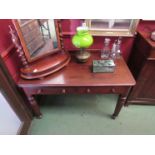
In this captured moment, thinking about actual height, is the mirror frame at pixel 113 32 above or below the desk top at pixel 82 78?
above

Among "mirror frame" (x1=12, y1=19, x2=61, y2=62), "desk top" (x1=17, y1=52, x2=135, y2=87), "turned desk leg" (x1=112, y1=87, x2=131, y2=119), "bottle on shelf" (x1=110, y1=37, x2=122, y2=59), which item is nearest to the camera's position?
"mirror frame" (x1=12, y1=19, x2=61, y2=62)

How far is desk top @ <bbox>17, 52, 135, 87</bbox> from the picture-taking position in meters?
0.95

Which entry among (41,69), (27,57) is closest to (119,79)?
(41,69)

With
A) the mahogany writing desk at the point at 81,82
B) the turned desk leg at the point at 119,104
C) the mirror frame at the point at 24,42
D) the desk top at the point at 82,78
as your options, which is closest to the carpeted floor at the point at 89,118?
the turned desk leg at the point at 119,104

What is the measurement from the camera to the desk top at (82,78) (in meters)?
0.95

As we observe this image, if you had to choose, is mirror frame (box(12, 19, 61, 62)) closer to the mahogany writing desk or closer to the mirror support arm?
the mirror support arm

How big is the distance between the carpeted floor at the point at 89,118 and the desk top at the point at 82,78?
62 centimetres

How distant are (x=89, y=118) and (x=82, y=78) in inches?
25.1

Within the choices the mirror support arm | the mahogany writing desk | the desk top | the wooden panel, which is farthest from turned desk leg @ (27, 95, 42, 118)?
the wooden panel

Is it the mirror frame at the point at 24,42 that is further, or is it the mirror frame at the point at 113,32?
the mirror frame at the point at 113,32

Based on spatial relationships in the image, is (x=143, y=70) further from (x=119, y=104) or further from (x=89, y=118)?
(x=89, y=118)

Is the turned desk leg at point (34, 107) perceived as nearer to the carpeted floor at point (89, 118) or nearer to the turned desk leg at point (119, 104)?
the carpeted floor at point (89, 118)

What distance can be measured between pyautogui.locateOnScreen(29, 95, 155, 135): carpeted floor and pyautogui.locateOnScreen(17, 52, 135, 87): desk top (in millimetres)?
618
